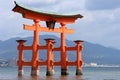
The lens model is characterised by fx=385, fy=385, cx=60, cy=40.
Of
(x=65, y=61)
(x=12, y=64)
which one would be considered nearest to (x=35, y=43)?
(x=65, y=61)

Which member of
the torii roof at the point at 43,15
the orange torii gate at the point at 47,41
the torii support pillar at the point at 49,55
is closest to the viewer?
the torii roof at the point at 43,15

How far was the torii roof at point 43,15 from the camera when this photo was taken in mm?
40219

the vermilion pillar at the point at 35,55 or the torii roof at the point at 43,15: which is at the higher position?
the torii roof at the point at 43,15

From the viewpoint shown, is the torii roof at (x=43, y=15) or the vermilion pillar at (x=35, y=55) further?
the vermilion pillar at (x=35, y=55)

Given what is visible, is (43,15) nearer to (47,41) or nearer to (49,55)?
(47,41)

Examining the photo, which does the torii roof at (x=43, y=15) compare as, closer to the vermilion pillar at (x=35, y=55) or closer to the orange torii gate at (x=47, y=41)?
the orange torii gate at (x=47, y=41)

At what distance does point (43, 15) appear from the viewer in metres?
42.8

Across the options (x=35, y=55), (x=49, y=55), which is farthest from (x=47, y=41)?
(x=35, y=55)

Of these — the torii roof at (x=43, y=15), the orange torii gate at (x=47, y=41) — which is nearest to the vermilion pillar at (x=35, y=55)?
the orange torii gate at (x=47, y=41)

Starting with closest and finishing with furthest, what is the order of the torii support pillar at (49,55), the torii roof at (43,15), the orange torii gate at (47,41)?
the torii roof at (43,15), the orange torii gate at (47,41), the torii support pillar at (49,55)

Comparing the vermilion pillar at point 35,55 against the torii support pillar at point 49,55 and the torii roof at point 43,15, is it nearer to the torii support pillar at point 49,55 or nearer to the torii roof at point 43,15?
the torii roof at point 43,15

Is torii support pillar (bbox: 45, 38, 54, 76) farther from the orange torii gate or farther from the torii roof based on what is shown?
the torii roof

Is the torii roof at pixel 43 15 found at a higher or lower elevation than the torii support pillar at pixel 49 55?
higher

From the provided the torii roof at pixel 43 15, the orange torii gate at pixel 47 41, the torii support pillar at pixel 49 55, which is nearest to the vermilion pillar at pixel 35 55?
the orange torii gate at pixel 47 41
